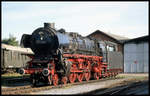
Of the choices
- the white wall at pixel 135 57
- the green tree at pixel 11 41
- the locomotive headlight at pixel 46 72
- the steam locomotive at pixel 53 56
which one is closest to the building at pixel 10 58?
the steam locomotive at pixel 53 56

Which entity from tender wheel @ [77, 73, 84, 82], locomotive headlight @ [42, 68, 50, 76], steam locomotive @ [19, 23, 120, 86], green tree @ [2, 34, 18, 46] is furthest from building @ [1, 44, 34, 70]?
green tree @ [2, 34, 18, 46]

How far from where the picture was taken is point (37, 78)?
19.3 meters

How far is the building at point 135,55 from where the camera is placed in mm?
44312

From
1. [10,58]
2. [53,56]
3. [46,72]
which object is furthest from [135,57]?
[46,72]

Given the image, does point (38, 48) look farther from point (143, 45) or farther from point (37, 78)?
point (143, 45)

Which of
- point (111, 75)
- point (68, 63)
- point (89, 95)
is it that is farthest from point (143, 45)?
point (89, 95)

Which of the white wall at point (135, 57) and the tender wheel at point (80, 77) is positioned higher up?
the white wall at point (135, 57)

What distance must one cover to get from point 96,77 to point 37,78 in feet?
25.6

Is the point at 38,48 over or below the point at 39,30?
below

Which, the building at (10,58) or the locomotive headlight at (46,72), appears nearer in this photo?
the locomotive headlight at (46,72)

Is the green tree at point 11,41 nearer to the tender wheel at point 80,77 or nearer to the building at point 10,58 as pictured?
the building at point 10,58

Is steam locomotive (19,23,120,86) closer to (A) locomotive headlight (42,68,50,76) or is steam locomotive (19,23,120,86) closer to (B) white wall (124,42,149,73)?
(A) locomotive headlight (42,68,50,76)

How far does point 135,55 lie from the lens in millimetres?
44906

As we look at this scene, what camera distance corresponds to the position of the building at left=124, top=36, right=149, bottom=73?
145ft
